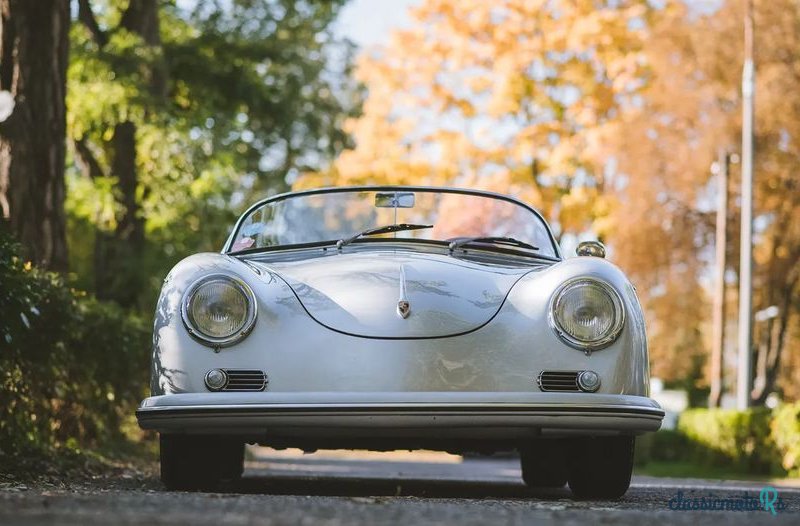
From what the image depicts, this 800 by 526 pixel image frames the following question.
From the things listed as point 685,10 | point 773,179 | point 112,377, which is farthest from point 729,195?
point 112,377

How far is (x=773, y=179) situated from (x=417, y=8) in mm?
8009

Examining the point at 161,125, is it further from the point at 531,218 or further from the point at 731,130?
the point at 731,130

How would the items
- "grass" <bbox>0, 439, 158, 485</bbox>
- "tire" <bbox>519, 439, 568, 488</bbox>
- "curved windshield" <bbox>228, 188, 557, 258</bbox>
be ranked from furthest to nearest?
"tire" <bbox>519, 439, 568, 488</bbox> → "curved windshield" <bbox>228, 188, 557, 258</bbox> → "grass" <bbox>0, 439, 158, 485</bbox>

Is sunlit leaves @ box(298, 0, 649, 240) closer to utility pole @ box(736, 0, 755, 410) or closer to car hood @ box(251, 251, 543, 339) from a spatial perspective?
utility pole @ box(736, 0, 755, 410)

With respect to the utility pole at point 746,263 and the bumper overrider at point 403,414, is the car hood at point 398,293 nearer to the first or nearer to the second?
the bumper overrider at point 403,414

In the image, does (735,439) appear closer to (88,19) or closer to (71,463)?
(88,19)

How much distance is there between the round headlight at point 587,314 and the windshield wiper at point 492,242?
0.96 metres

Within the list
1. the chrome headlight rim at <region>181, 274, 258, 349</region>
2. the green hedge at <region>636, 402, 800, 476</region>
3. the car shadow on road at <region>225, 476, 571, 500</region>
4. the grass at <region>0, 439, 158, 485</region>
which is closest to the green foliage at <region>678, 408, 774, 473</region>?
the green hedge at <region>636, 402, 800, 476</region>

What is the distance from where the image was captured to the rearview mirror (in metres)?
7.04

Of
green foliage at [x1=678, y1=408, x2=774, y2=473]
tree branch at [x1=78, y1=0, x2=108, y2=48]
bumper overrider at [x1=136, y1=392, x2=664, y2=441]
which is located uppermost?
tree branch at [x1=78, y1=0, x2=108, y2=48]

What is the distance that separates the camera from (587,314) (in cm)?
548

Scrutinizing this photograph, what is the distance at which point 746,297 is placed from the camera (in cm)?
2064

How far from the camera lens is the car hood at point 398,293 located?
535 cm

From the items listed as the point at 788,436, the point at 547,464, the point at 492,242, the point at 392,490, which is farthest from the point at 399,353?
the point at 788,436
